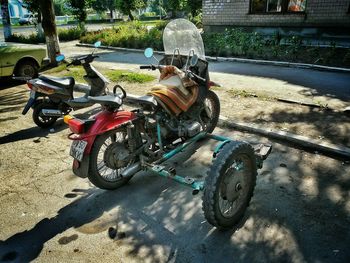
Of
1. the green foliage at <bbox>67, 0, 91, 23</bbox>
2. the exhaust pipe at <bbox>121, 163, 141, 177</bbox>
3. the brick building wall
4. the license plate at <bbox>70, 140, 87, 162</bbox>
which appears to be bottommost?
the exhaust pipe at <bbox>121, 163, 141, 177</bbox>

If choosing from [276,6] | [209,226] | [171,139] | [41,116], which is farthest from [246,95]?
[276,6]

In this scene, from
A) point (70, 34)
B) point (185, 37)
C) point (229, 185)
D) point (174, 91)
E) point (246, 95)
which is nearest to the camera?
point (229, 185)

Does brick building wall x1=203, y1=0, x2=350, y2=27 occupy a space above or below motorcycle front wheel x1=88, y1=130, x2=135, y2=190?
above

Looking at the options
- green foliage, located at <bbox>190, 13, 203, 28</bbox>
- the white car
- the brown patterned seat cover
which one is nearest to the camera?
the brown patterned seat cover

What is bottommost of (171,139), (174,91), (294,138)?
(294,138)

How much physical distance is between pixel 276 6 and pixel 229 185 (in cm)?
1361

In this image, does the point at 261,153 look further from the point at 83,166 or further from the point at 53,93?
the point at 53,93

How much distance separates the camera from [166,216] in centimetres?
356

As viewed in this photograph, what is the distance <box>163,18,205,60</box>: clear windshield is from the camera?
4660mm

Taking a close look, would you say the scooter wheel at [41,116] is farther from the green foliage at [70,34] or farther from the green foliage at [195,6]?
the green foliage at [195,6]

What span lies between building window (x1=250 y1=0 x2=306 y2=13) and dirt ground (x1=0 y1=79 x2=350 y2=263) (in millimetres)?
10563

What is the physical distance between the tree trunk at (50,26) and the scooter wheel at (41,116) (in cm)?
601

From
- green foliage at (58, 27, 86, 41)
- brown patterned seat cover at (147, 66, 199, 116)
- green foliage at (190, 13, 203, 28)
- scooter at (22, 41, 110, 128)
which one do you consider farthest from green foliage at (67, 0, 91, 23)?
brown patterned seat cover at (147, 66, 199, 116)

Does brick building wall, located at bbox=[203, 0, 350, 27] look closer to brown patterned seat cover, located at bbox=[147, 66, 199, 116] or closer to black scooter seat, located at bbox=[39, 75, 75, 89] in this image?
brown patterned seat cover, located at bbox=[147, 66, 199, 116]
